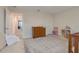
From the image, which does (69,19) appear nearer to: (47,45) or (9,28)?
(47,45)

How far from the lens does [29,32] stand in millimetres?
1973

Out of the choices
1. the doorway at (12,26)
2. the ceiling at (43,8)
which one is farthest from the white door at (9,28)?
the ceiling at (43,8)

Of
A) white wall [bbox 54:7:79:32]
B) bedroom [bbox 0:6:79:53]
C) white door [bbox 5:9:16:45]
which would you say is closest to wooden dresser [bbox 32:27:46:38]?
bedroom [bbox 0:6:79:53]

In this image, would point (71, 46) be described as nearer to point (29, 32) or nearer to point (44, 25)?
point (44, 25)

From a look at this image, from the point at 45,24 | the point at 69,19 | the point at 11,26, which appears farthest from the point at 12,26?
the point at 69,19

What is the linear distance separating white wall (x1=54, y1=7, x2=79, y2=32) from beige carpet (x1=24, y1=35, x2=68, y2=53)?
24 cm

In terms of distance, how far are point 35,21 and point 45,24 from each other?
18 centimetres

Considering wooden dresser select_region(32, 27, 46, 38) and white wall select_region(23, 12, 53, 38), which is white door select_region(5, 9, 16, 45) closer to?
white wall select_region(23, 12, 53, 38)

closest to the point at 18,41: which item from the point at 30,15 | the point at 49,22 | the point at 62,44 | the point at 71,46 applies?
the point at 30,15

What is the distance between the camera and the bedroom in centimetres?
180

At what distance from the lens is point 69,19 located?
6.07 ft
